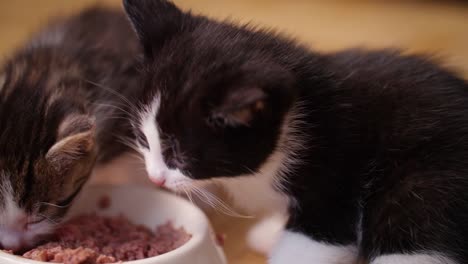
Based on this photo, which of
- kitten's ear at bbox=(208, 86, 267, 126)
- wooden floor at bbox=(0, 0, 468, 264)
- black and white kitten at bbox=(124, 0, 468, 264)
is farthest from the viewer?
wooden floor at bbox=(0, 0, 468, 264)

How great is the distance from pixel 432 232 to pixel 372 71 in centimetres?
47

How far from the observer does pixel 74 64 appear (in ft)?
6.28

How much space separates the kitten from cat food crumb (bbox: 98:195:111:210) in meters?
0.12

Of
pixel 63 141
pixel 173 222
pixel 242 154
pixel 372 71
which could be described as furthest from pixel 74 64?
pixel 372 71

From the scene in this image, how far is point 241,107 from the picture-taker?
1.22m

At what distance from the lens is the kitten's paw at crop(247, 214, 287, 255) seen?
1.80 metres

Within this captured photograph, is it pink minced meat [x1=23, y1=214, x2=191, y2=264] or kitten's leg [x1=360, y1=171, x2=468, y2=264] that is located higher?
kitten's leg [x1=360, y1=171, x2=468, y2=264]

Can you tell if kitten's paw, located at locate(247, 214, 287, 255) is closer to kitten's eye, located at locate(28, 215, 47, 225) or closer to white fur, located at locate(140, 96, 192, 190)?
white fur, located at locate(140, 96, 192, 190)

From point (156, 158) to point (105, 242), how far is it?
333 millimetres

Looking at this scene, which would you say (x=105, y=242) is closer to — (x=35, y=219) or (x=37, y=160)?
(x=35, y=219)

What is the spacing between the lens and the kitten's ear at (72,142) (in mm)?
1502

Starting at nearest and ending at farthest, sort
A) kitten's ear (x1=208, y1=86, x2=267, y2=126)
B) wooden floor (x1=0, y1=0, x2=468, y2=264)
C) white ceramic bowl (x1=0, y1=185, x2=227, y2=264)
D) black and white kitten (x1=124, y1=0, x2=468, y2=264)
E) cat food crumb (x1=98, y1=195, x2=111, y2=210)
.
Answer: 1. kitten's ear (x1=208, y1=86, x2=267, y2=126)
2. black and white kitten (x1=124, y1=0, x2=468, y2=264)
3. white ceramic bowl (x1=0, y1=185, x2=227, y2=264)
4. cat food crumb (x1=98, y1=195, x2=111, y2=210)
5. wooden floor (x1=0, y1=0, x2=468, y2=264)

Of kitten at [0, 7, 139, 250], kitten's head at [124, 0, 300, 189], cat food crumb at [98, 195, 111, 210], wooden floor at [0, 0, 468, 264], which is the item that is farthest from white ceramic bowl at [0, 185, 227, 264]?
wooden floor at [0, 0, 468, 264]

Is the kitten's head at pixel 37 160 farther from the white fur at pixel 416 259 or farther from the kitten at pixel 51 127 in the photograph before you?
the white fur at pixel 416 259
